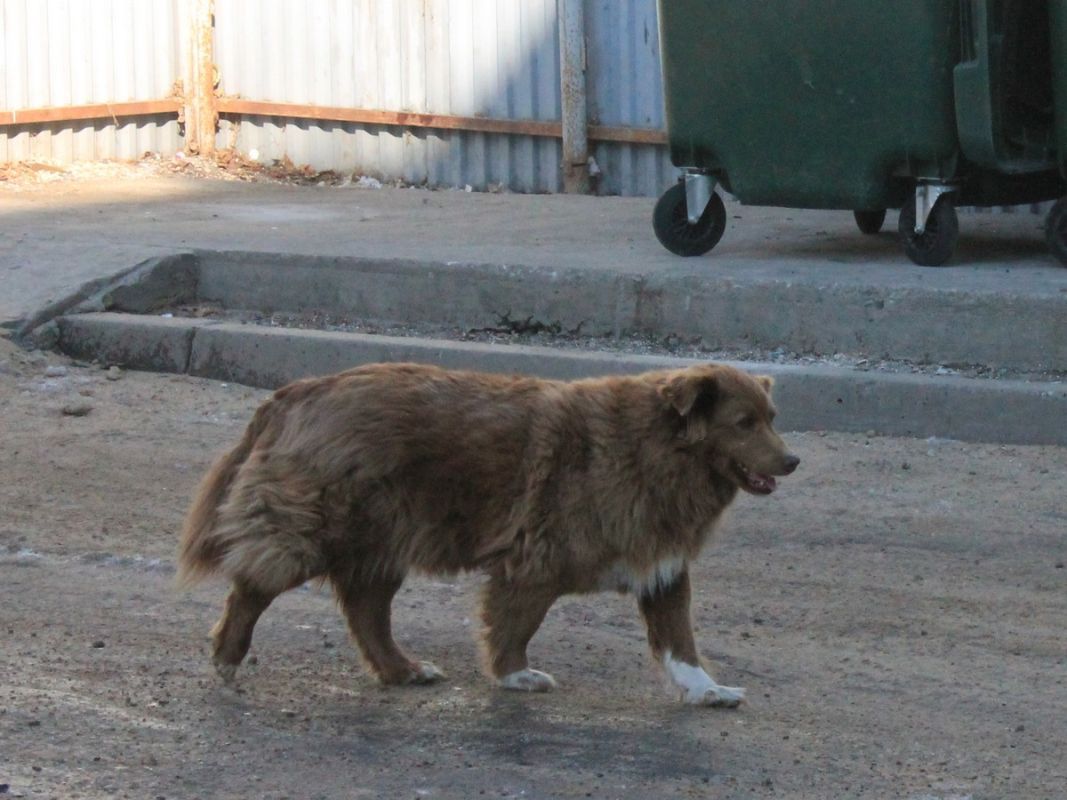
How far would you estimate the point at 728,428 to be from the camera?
15.9ft

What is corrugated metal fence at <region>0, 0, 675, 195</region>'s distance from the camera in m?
12.9

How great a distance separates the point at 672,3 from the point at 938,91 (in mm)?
1576

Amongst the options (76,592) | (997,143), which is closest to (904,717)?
(76,592)

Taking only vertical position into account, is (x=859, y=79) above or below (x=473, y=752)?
above

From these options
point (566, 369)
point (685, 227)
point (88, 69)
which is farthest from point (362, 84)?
point (566, 369)

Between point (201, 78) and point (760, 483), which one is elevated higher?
point (201, 78)

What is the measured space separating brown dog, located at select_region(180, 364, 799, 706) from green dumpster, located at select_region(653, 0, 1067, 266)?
14.0 ft

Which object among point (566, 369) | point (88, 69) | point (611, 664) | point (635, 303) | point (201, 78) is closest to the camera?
point (611, 664)

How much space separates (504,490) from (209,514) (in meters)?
0.84

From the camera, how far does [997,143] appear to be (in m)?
8.60

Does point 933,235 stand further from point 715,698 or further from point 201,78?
point 201,78

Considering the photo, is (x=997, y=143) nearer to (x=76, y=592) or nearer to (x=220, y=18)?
(x=76, y=592)

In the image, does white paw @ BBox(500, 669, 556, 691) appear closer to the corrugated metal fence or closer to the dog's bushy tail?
the dog's bushy tail

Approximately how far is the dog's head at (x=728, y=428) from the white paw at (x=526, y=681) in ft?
2.55
